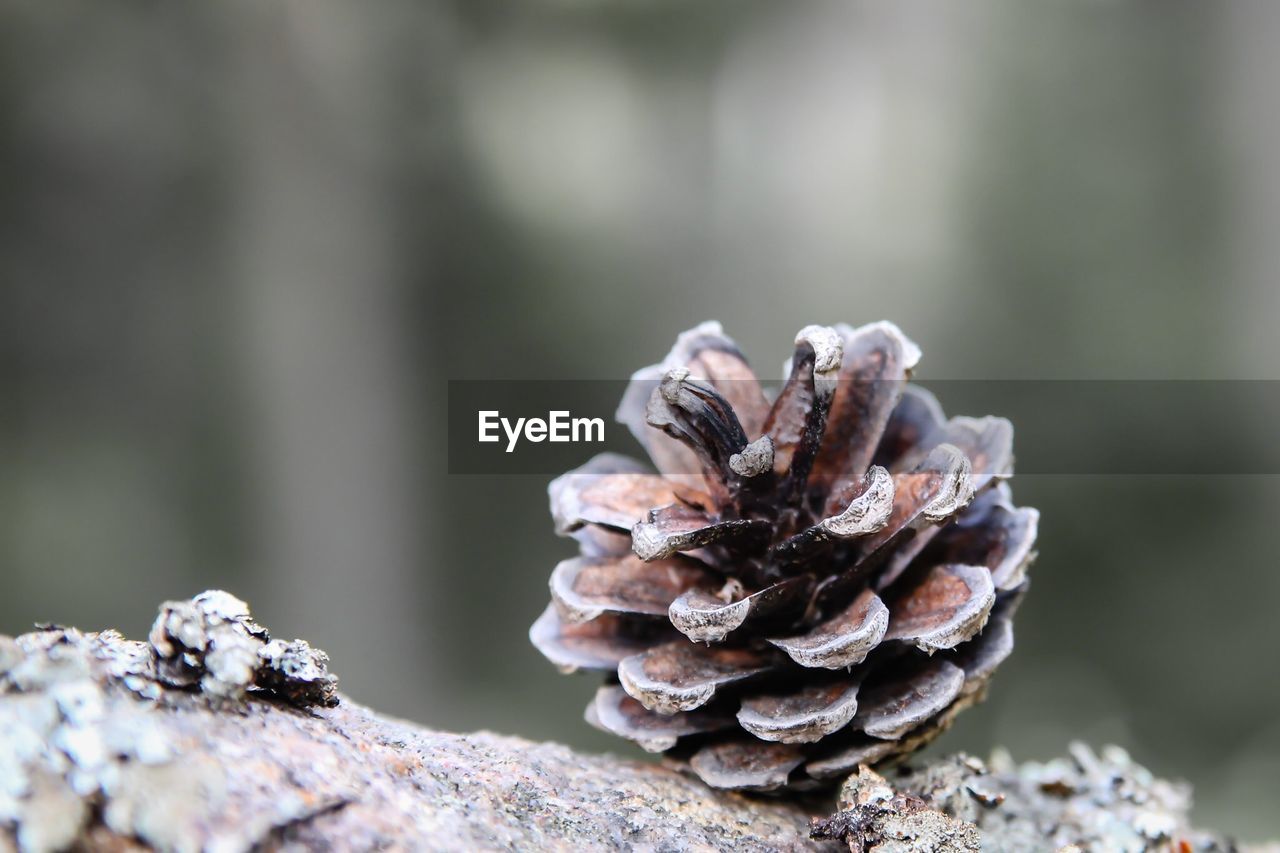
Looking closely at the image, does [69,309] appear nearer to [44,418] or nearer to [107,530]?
[44,418]

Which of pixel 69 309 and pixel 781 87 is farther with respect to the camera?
pixel 781 87

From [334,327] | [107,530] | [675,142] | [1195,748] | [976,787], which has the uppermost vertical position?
[675,142]

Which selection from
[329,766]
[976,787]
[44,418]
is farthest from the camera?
[44,418]

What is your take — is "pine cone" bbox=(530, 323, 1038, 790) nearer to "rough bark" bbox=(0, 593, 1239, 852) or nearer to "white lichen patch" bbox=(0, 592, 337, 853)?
"rough bark" bbox=(0, 593, 1239, 852)

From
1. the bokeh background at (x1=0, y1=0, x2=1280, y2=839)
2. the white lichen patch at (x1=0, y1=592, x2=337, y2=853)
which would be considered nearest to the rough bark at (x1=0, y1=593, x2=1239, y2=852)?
the white lichen patch at (x1=0, y1=592, x2=337, y2=853)

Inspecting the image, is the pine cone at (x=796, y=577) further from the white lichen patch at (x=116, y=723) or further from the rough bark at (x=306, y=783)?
the white lichen patch at (x=116, y=723)

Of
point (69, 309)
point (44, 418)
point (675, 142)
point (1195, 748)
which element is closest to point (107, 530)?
point (44, 418)

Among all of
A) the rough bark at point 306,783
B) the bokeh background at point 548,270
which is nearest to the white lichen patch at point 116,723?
the rough bark at point 306,783

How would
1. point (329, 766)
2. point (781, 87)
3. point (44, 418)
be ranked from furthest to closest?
1. point (781, 87)
2. point (44, 418)
3. point (329, 766)
